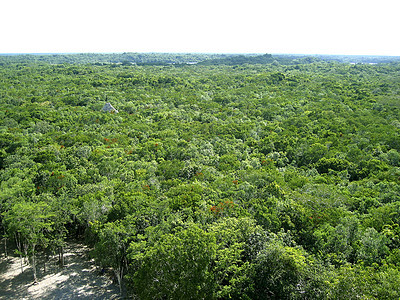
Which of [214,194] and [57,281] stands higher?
[214,194]

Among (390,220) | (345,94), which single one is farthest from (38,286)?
(345,94)

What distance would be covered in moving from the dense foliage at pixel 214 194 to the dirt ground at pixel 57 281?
4.67 feet

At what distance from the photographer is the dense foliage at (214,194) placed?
15.7 m

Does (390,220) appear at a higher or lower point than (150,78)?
lower

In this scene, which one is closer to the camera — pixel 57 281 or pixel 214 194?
pixel 57 281

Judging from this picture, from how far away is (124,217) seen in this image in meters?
21.8

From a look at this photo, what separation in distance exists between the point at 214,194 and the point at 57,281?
599 inches

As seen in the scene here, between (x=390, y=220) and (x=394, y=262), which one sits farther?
(x=390, y=220)

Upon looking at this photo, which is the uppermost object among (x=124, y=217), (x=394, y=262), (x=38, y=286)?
(x=124, y=217)

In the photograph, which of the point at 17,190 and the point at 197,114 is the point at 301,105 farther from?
the point at 17,190

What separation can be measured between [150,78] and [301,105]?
63778 mm

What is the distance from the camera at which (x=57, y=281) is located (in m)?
21.9

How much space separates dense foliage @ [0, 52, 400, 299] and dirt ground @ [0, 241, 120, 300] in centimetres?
142

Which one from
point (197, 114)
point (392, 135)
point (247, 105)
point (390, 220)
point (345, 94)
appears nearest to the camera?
point (390, 220)
